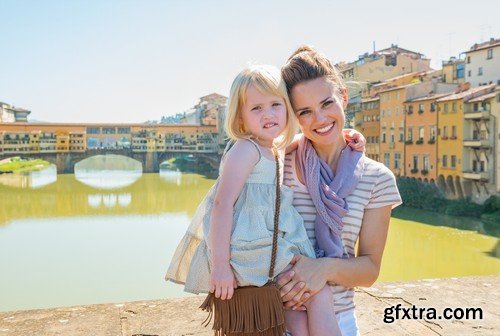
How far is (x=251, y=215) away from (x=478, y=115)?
57.1 feet

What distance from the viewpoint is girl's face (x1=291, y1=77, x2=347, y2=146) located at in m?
1.21

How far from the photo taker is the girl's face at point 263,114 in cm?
117

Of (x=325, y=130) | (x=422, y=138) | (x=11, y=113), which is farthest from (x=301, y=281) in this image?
(x=11, y=113)

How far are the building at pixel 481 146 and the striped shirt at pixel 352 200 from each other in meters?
16.5

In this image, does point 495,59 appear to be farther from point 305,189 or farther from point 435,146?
point 305,189

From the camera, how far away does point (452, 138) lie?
1850 cm

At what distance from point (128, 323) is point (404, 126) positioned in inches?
805

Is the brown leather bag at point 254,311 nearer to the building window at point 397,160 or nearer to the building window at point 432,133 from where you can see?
the building window at point 432,133

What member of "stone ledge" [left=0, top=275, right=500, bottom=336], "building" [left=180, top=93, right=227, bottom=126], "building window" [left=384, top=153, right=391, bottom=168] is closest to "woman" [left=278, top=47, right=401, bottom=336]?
"stone ledge" [left=0, top=275, right=500, bottom=336]

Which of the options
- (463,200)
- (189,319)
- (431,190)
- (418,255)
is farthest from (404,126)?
(189,319)

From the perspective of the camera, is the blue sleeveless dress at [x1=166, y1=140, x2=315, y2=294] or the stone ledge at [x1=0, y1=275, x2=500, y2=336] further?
the stone ledge at [x1=0, y1=275, x2=500, y2=336]

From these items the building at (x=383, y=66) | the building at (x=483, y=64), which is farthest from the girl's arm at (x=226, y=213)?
the building at (x=383, y=66)

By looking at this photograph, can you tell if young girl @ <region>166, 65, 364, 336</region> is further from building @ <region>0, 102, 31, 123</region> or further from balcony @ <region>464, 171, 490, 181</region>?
building @ <region>0, 102, 31, 123</region>

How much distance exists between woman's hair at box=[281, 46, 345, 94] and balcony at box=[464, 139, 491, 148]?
56.5 ft
